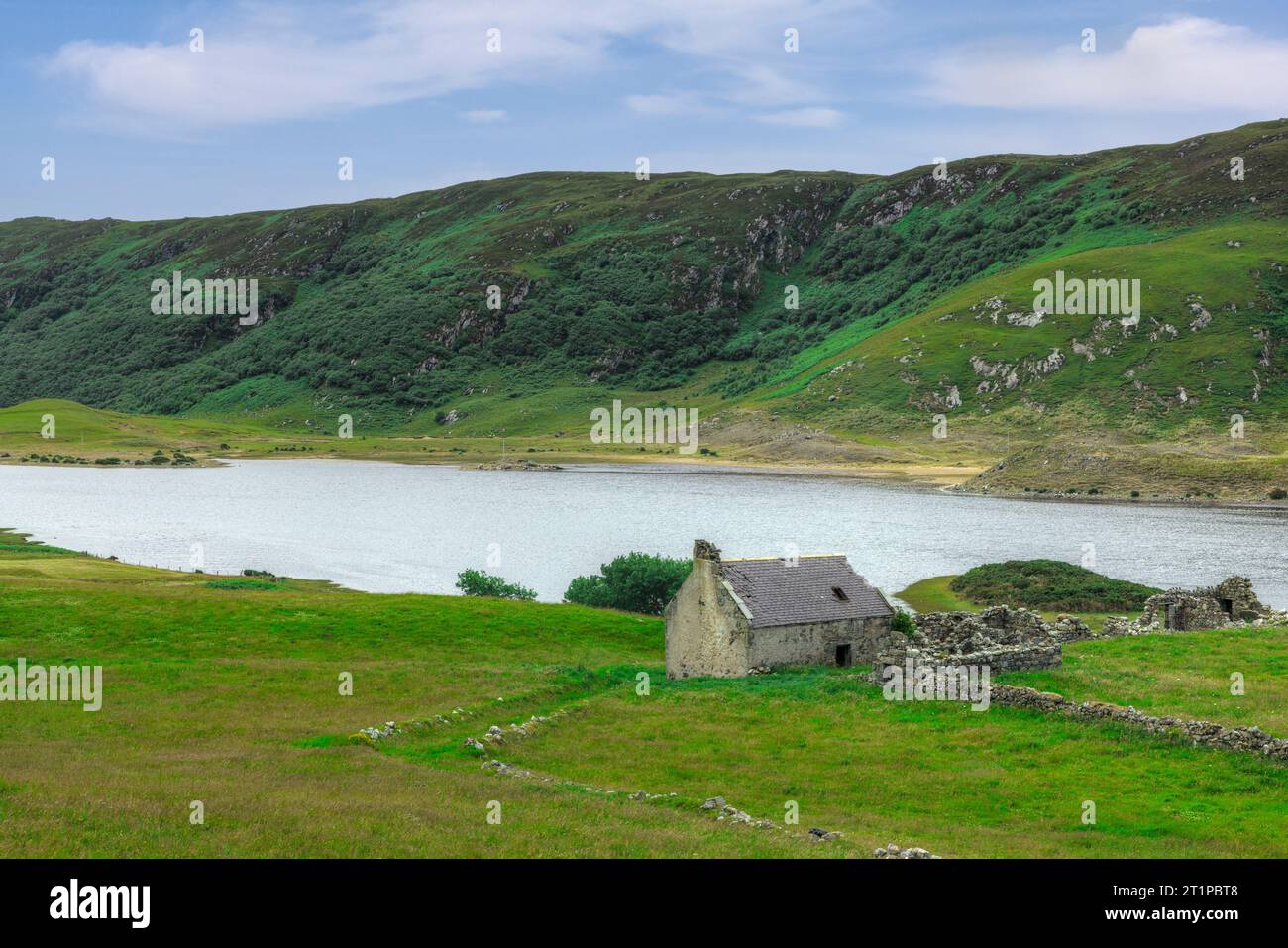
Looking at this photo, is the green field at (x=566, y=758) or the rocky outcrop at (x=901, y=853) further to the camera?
the green field at (x=566, y=758)

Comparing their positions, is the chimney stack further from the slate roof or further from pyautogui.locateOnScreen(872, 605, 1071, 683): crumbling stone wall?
pyautogui.locateOnScreen(872, 605, 1071, 683): crumbling stone wall

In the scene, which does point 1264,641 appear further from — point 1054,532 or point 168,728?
point 1054,532

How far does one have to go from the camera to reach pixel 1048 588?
80062 mm

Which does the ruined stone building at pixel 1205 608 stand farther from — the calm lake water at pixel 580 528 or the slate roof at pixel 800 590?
the calm lake water at pixel 580 528

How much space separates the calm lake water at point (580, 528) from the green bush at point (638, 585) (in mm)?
11243

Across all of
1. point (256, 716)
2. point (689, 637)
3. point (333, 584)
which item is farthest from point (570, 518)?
point (256, 716)

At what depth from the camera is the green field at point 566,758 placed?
791 inches

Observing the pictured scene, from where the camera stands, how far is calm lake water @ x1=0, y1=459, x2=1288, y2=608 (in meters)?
98.8

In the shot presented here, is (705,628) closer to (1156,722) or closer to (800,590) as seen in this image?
(800,590)

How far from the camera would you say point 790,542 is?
108 meters

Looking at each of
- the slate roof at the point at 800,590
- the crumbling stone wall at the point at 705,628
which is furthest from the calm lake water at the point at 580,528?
the slate roof at the point at 800,590

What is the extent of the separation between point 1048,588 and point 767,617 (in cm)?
4313
